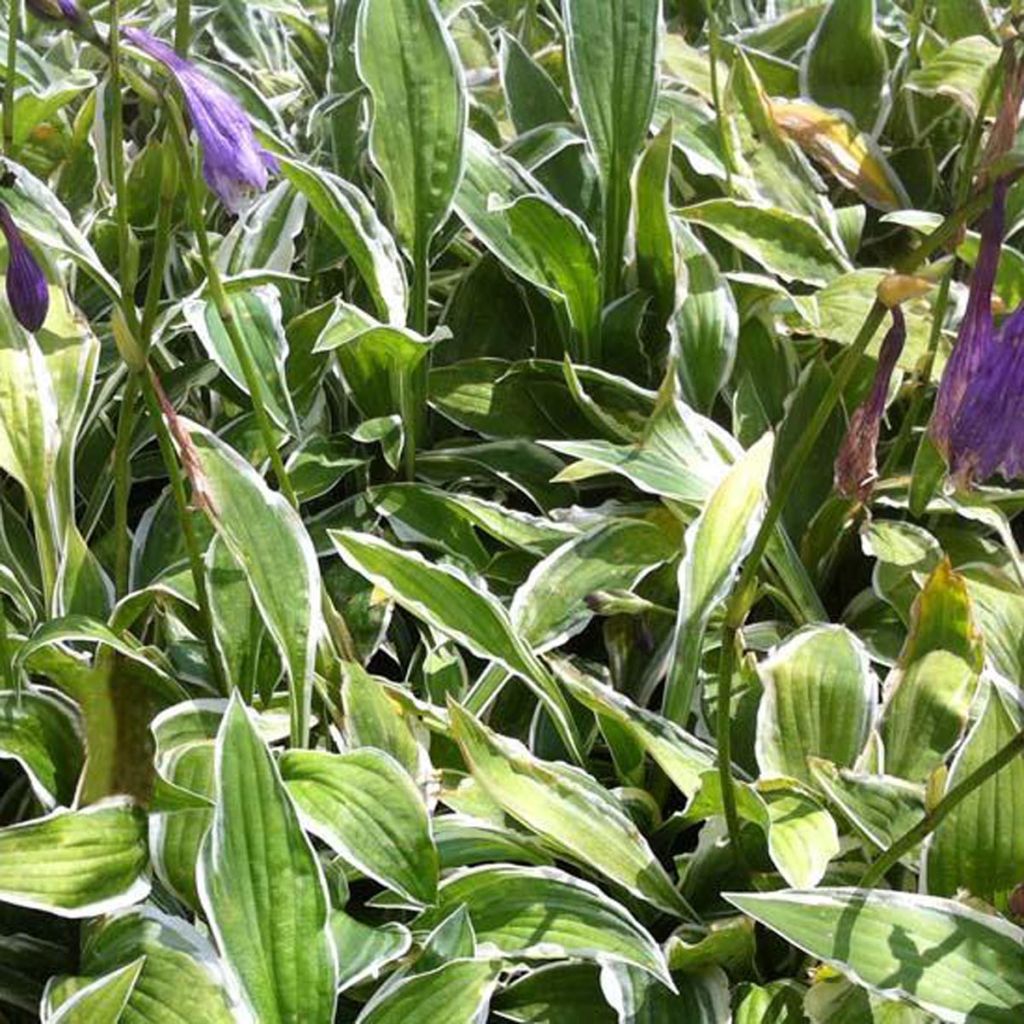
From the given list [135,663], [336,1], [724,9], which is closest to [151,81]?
[135,663]

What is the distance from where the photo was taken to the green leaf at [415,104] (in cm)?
173

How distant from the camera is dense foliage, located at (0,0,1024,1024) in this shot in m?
1.14

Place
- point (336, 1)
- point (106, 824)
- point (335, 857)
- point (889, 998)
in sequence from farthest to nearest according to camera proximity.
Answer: point (336, 1)
point (335, 857)
point (106, 824)
point (889, 998)

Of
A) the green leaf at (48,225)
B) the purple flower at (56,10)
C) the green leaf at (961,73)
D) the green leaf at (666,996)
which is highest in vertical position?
the purple flower at (56,10)

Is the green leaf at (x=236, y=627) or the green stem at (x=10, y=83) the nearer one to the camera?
the green leaf at (x=236, y=627)

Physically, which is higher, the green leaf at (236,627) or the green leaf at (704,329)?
the green leaf at (704,329)

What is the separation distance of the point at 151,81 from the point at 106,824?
0.58 meters

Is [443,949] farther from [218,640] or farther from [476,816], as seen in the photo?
[218,640]

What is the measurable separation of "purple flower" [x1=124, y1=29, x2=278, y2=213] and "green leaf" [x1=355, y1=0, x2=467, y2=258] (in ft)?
1.96

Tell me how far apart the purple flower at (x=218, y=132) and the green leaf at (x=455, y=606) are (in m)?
0.38

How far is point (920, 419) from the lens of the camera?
1.82 meters

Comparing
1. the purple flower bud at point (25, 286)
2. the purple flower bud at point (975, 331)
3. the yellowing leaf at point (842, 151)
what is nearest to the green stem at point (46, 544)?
the purple flower bud at point (25, 286)

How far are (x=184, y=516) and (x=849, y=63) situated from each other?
1.29 metres

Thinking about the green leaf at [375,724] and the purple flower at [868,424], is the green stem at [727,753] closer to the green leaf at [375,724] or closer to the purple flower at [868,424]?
the purple flower at [868,424]
